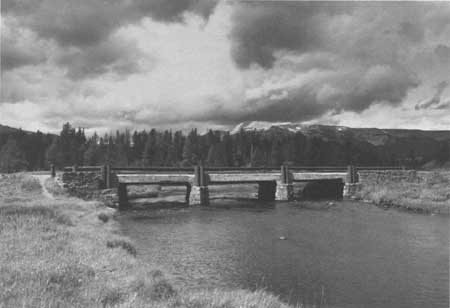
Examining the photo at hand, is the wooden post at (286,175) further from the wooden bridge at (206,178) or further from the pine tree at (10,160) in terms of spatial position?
the pine tree at (10,160)

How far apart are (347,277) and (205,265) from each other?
620cm

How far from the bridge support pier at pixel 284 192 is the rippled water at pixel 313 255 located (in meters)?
15.6

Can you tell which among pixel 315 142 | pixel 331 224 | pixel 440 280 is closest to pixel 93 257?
pixel 440 280

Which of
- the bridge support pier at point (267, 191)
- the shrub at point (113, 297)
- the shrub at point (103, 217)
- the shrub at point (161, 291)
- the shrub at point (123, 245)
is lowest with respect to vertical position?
the bridge support pier at point (267, 191)

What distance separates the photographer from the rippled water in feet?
42.8

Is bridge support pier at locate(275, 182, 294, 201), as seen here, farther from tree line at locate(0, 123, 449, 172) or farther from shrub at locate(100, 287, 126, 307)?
tree line at locate(0, 123, 449, 172)

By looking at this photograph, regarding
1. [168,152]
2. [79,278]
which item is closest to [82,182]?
[79,278]

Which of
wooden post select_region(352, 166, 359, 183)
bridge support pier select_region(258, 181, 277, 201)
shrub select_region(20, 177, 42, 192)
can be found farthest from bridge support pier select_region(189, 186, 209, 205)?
wooden post select_region(352, 166, 359, 183)

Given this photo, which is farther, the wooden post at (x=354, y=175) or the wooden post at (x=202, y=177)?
the wooden post at (x=354, y=175)

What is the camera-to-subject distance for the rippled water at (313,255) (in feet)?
42.8

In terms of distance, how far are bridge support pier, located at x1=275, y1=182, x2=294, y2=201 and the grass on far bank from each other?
9184mm

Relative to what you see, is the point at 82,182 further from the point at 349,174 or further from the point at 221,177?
the point at 349,174

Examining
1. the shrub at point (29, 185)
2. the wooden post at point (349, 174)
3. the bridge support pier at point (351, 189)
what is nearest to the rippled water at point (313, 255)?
the shrub at point (29, 185)

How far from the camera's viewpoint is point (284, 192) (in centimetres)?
4806
